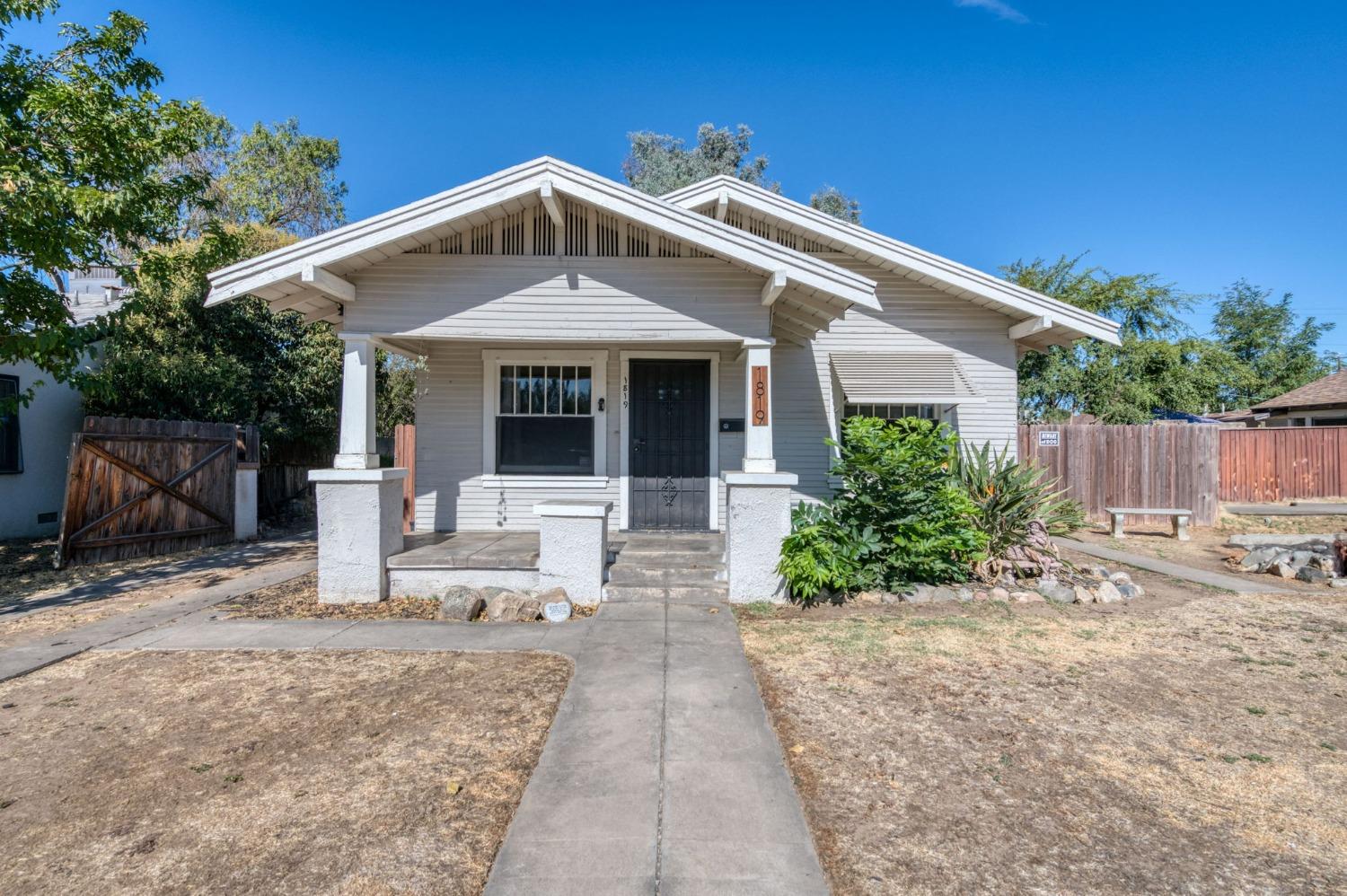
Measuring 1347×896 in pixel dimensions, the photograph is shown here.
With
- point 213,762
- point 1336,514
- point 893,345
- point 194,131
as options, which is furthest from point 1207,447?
point 194,131

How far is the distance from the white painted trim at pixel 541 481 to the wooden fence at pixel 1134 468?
897cm

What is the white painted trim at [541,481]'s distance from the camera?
8391mm

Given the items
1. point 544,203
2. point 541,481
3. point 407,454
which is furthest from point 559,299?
point 407,454

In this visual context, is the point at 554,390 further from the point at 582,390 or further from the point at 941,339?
the point at 941,339

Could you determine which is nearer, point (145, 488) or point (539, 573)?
point (539, 573)

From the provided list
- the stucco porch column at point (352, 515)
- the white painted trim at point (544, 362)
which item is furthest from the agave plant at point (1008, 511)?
the stucco porch column at point (352, 515)

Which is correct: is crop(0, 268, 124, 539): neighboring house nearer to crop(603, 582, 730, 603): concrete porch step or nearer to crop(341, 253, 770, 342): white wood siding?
crop(341, 253, 770, 342): white wood siding

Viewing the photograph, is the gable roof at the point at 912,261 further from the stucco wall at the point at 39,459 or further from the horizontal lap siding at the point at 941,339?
the stucco wall at the point at 39,459

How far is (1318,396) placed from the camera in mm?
20875

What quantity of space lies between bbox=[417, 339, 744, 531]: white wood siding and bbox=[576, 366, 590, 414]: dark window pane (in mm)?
258

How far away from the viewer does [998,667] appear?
4695 mm

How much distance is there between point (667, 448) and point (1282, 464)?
15592 millimetres

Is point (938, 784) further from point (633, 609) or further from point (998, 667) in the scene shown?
point (633, 609)

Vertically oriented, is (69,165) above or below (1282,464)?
above
